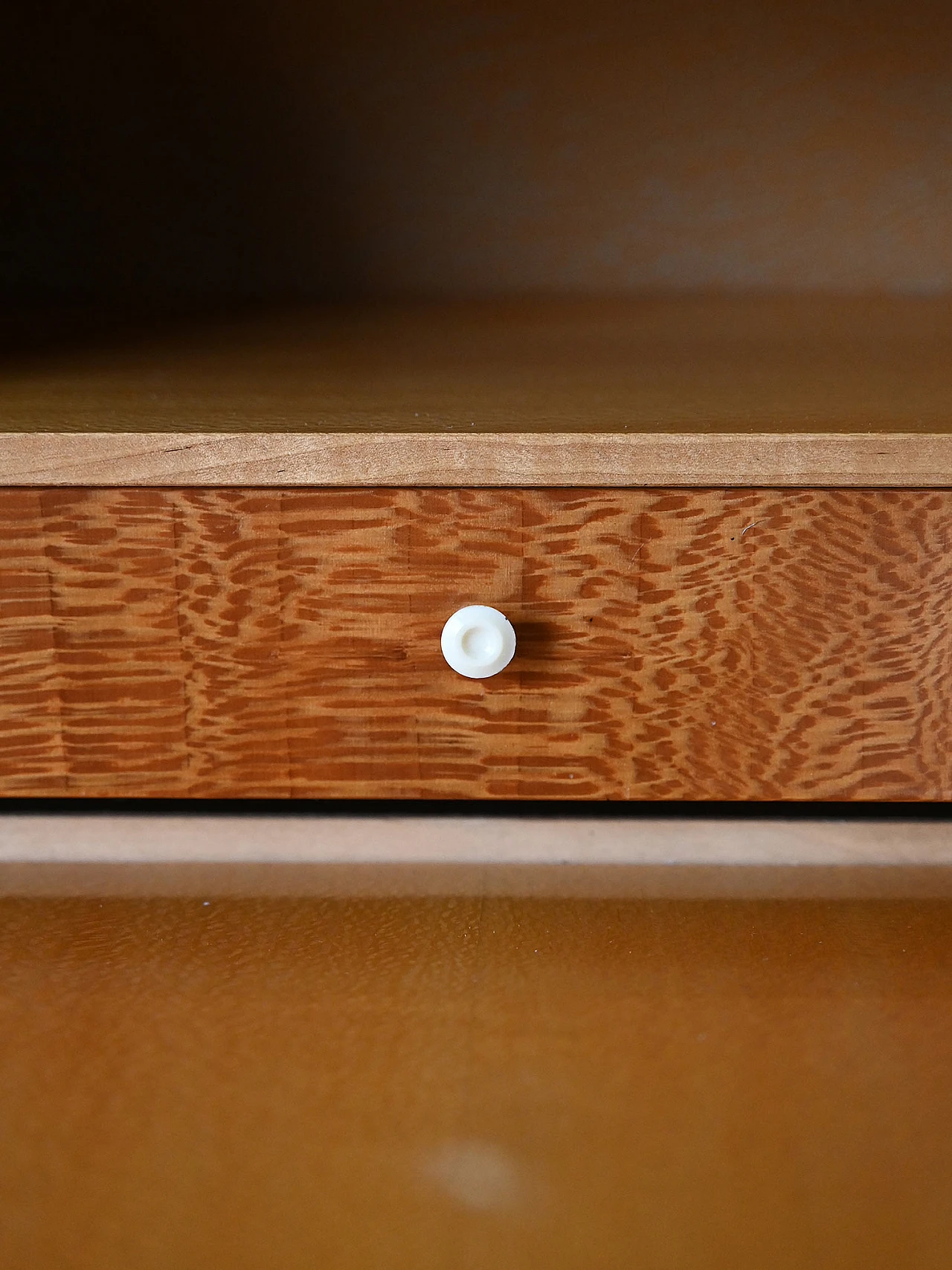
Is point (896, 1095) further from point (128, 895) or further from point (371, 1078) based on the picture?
point (128, 895)

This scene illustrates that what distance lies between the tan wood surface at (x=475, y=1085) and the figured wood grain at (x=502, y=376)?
23 centimetres

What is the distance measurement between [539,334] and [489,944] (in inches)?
19.5

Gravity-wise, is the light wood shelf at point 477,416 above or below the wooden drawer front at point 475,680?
above

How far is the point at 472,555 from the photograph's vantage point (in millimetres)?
525

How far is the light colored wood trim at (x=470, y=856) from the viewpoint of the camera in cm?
55

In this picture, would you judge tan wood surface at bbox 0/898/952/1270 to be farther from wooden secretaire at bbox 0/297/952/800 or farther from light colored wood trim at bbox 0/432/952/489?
light colored wood trim at bbox 0/432/952/489

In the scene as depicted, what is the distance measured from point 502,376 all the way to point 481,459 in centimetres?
15

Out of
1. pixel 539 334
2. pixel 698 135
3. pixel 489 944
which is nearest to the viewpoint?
pixel 489 944

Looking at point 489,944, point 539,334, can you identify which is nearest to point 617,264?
point 539,334

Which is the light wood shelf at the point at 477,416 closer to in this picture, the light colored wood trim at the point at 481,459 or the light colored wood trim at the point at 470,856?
the light colored wood trim at the point at 481,459

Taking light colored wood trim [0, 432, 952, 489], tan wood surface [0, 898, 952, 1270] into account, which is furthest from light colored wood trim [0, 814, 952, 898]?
light colored wood trim [0, 432, 952, 489]

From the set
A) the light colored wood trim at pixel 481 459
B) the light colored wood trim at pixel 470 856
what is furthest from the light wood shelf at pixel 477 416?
the light colored wood trim at pixel 470 856

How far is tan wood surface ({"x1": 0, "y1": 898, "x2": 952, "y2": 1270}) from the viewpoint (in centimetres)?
34

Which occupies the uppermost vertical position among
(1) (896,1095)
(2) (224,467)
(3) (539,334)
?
(3) (539,334)
